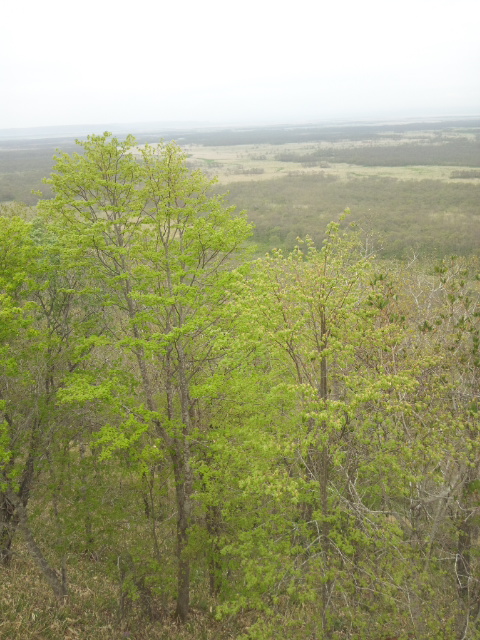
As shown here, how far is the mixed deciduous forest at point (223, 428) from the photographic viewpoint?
28.2ft

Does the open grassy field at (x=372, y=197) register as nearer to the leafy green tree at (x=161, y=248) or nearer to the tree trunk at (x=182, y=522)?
the leafy green tree at (x=161, y=248)

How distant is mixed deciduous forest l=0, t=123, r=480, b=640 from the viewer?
8609 millimetres

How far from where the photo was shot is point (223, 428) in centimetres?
Result: 1182

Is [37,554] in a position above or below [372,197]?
below

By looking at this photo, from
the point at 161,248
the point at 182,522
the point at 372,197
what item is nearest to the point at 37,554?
the point at 182,522

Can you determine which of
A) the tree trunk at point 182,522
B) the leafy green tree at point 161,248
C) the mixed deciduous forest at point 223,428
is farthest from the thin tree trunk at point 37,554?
the tree trunk at point 182,522

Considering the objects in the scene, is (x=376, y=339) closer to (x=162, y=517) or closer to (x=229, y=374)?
(x=229, y=374)

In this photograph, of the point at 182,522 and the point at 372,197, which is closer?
the point at 182,522

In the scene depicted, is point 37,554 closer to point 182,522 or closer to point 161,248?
point 182,522

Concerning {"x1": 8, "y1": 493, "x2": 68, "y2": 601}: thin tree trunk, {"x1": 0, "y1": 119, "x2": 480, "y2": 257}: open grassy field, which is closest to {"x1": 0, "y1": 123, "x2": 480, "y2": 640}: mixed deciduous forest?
{"x1": 8, "y1": 493, "x2": 68, "y2": 601}: thin tree trunk

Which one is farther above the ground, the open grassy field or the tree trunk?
the open grassy field

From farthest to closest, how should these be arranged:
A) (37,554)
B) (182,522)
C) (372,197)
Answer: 1. (372,197)
2. (182,522)
3. (37,554)

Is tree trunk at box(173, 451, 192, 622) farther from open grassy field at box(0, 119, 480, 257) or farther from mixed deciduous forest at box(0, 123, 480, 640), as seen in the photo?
open grassy field at box(0, 119, 480, 257)

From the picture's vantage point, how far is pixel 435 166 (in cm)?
11581
